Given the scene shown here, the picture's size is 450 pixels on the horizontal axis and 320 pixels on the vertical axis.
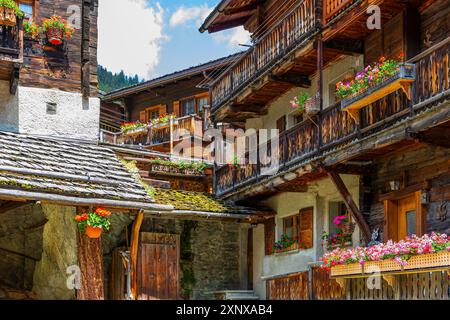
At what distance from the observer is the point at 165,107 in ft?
109

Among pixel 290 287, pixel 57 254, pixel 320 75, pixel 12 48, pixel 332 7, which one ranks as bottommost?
pixel 290 287

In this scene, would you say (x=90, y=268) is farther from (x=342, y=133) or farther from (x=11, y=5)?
(x=11, y=5)

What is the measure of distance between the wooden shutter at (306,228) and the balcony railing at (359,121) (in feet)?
4.16

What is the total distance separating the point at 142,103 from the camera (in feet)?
114

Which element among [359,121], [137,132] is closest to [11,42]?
[359,121]

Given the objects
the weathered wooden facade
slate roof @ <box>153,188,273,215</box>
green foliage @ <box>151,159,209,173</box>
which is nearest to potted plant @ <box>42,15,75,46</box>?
slate roof @ <box>153,188,273,215</box>

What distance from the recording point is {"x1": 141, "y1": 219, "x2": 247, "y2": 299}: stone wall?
67.9ft

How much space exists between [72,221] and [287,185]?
521cm

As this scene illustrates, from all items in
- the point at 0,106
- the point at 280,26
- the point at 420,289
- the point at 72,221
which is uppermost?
the point at 280,26

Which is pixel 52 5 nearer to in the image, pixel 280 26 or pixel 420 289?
pixel 280 26

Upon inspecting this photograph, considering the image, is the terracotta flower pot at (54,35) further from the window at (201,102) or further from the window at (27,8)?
the window at (201,102)

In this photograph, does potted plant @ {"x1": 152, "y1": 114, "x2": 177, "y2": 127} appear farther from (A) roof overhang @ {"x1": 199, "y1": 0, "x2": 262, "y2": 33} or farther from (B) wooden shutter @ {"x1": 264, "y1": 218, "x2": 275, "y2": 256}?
(B) wooden shutter @ {"x1": 264, "y1": 218, "x2": 275, "y2": 256}

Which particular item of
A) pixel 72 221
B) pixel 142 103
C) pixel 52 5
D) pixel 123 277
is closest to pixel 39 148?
pixel 72 221

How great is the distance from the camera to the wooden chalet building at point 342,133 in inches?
493
